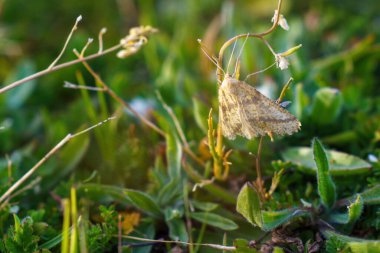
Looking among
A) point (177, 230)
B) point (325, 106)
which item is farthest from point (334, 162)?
point (177, 230)

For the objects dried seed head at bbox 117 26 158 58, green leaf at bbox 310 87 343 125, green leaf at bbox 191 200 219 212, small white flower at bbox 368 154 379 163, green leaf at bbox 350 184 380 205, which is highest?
dried seed head at bbox 117 26 158 58

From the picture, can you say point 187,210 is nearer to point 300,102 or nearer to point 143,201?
point 143,201

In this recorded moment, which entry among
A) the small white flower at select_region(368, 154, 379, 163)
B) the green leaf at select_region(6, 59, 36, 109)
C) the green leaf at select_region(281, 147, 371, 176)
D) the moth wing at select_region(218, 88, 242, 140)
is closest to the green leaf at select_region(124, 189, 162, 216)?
the moth wing at select_region(218, 88, 242, 140)

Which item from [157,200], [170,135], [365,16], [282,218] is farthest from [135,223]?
[365,16]

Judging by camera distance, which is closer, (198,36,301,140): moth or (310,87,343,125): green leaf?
→ (198,36,301,140): moth

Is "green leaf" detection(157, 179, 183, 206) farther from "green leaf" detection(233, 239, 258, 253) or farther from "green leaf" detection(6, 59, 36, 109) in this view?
→ "green leaf" detection(6, 59, 36, 109)

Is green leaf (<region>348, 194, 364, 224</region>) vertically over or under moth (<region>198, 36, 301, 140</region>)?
under

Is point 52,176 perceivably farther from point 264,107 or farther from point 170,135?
point 264,107
